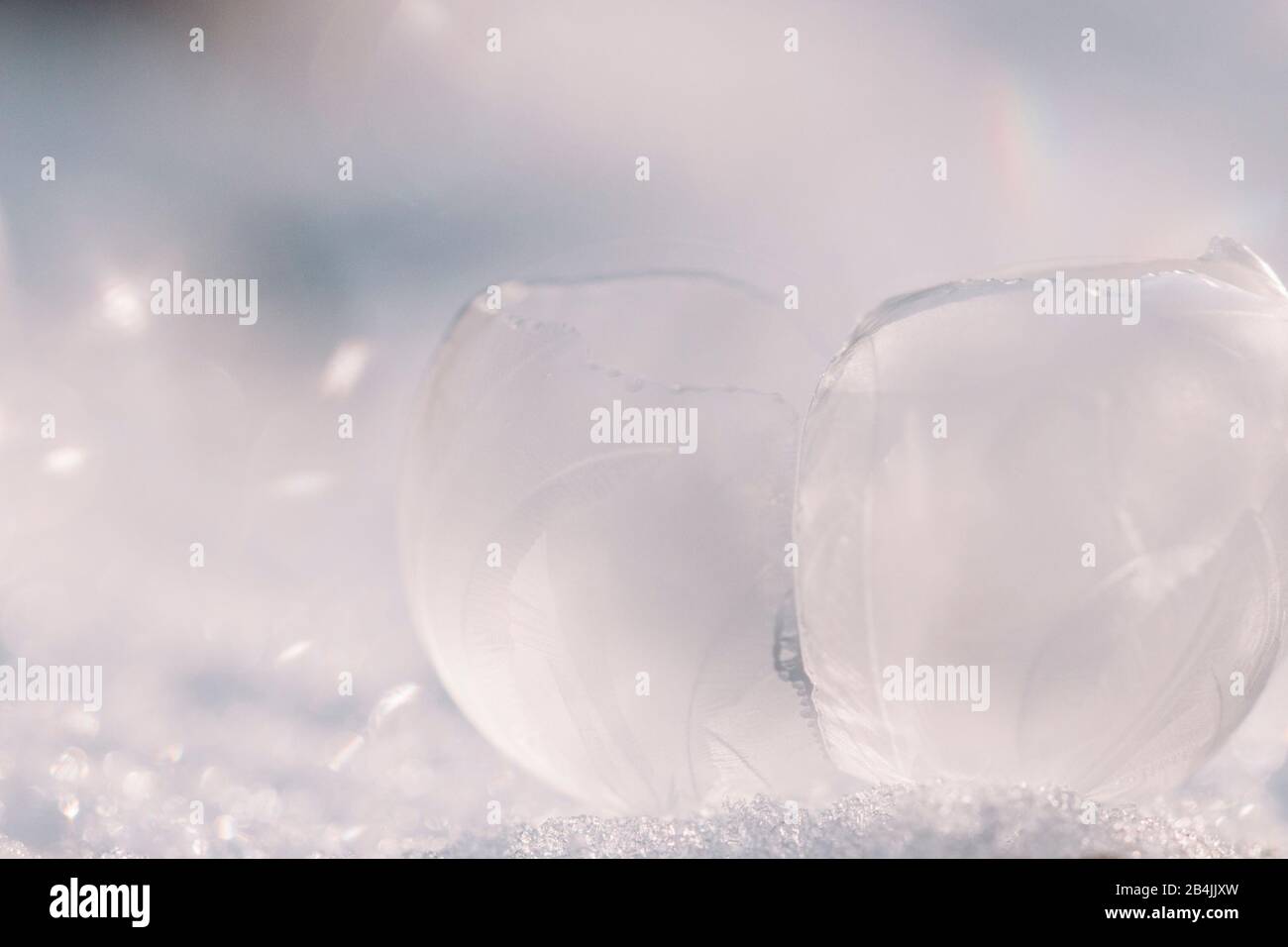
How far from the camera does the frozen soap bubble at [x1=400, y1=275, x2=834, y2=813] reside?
18.2 feet

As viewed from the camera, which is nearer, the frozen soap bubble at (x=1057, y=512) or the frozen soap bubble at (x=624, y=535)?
the frozen soap bubble at (x=1057, y=512)

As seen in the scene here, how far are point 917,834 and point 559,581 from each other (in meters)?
2.34

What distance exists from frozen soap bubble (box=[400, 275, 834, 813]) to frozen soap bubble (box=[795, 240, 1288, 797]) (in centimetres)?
58

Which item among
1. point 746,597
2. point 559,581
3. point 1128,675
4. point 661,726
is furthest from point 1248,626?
point 559,581

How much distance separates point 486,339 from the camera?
600cm

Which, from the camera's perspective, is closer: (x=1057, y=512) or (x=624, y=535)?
(x=1057, y=512)

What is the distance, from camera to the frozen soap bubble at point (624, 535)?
5555 millimetres

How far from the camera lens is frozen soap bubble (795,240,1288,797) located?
4.73 meters

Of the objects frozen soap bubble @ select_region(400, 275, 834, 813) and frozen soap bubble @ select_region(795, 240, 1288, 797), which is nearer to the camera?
frozen soap bubble @ select_region(795, 240, 1288, 797)

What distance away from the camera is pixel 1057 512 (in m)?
4.73

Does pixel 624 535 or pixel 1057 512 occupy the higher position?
pixel 1057 512

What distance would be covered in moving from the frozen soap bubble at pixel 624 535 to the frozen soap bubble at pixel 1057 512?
0.58 meters

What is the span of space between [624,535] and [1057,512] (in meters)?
2.29
